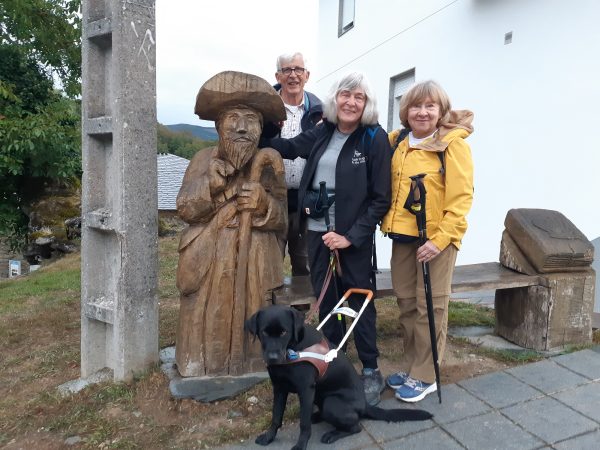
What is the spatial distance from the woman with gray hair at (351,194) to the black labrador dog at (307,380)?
0.39 m

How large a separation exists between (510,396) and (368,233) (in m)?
1.39

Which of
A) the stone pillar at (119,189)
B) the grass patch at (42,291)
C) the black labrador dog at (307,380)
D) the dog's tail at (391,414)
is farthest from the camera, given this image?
the grass patch at (42,291)

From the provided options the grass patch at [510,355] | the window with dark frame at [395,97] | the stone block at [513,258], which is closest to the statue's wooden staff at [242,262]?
the grass patch at [510,355]

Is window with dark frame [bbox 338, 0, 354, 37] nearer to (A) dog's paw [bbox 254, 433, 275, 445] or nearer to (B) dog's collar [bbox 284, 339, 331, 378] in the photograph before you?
(B) dog's collar [bbox 284, 339, 331, 378]

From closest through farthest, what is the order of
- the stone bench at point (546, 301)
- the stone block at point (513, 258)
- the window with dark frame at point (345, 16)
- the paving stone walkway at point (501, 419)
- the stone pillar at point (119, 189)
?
the paving stone walkway at point (501, 419), the stone pillar at point (119, 189), the stone bench at point (546, 301), the stone block at point (513, 258), the window with dark frame at point (345, 16)

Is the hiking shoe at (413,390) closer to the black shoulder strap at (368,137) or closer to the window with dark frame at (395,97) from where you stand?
the black shoulder strap at (368,137)

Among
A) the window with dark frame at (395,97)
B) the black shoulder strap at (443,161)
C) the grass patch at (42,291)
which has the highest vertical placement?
the window with dark frame at (395,97)

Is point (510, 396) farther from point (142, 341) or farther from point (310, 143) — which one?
point (142, 341)

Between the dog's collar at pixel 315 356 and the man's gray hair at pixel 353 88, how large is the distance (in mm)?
1352

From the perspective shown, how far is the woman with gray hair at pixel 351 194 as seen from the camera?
9.35 feet

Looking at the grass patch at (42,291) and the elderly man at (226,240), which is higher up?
the elderly man at (226,240)

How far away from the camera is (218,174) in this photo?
3.09 m

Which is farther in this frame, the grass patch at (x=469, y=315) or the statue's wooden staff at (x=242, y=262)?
the grass patch at (x=469, y=315)

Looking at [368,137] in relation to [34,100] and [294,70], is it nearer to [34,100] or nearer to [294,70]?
[294,70]
